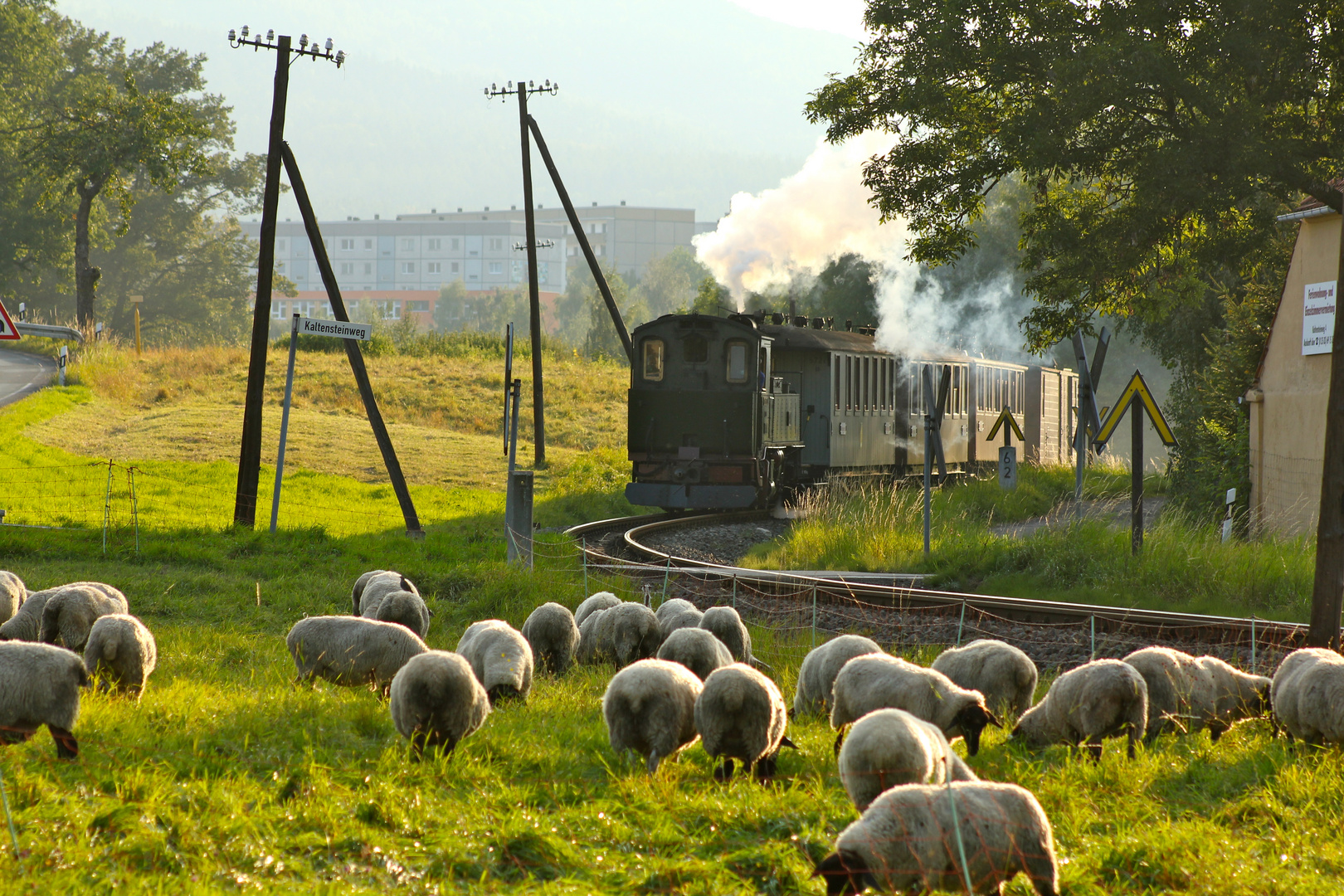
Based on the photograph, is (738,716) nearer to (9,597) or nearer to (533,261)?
(9,597)

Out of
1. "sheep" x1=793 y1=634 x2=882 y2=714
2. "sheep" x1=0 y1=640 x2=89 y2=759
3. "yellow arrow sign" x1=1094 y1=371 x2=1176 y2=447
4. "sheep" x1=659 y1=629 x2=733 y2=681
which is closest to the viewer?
"sheep" x1=0 y1=640 x2=89 y2=759

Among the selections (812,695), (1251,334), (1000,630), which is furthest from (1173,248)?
(812,695)

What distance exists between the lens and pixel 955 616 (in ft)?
40.4

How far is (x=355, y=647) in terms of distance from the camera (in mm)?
8695

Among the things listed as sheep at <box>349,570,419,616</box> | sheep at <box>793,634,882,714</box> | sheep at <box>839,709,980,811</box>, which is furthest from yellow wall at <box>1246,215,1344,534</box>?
sheep at <box>839,709,980,811</box>

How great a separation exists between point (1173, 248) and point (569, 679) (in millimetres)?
17057

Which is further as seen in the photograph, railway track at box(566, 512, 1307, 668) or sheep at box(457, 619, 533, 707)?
railway track at box(566, 512, 1307, 668)

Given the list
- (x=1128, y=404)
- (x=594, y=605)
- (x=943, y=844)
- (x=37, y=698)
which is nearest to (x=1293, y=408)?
(x=1128, y=404)

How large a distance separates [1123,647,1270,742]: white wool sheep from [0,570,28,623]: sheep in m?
9.05

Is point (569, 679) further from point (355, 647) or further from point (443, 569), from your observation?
point (443, 569)

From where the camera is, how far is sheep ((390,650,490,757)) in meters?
6.80

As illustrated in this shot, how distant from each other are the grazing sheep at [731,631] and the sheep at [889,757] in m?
4.20

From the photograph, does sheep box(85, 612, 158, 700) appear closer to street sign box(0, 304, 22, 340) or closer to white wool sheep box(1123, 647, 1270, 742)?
street sign box(0, 304, 22, 340)

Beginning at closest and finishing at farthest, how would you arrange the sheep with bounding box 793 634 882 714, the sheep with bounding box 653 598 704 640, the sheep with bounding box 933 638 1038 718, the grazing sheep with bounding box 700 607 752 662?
the sheep with bounding box 933 638 1038 718 < the sheep with bounding box 793 634 882 714 < the grazing sheep with bounding box 700 607 752 662 < the sheep with bounding box 653 598 704 640
